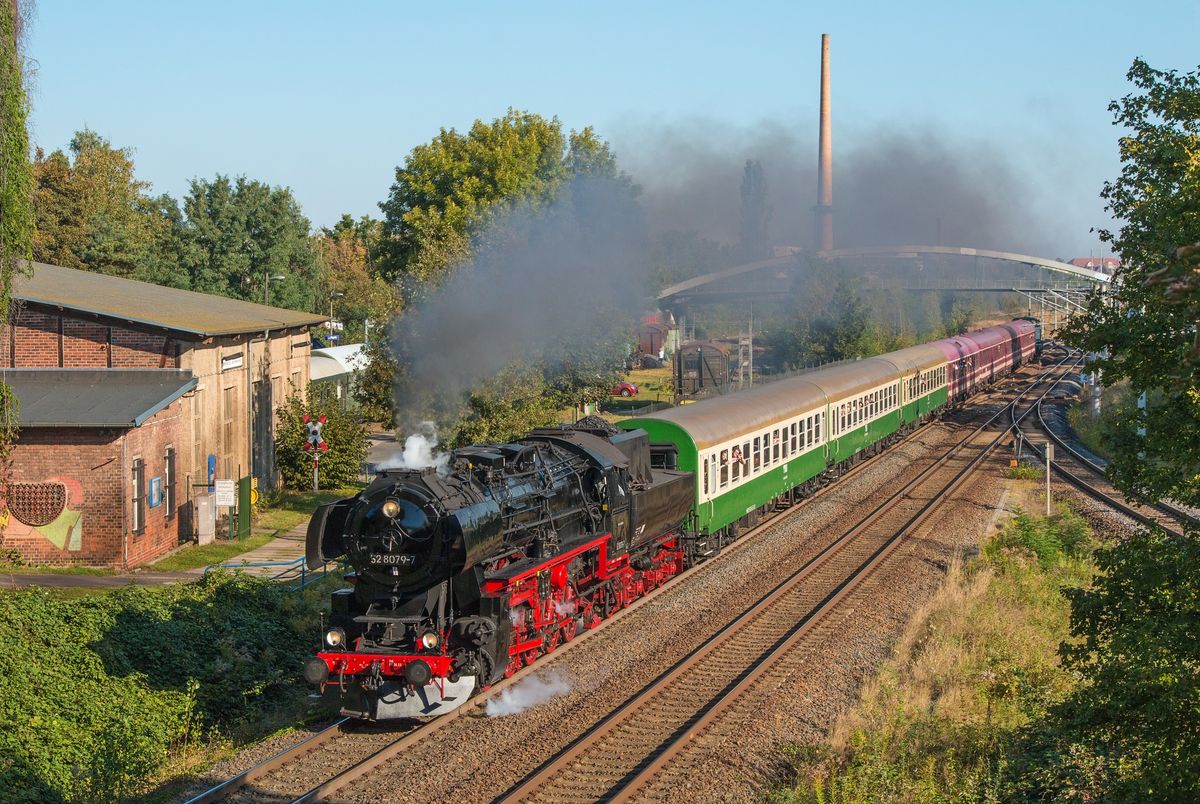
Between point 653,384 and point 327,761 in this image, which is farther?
point 653,384

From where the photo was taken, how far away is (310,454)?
35.2 m

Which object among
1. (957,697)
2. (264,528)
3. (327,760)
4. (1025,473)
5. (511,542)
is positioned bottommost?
(264,528)

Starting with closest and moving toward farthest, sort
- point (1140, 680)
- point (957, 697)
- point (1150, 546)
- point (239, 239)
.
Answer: point (1140, 680) → point (1150, 546) → point (957, 697) → point (239, 239)

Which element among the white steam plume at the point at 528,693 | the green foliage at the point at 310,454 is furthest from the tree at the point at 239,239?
the white steam plume at the point at 528,693

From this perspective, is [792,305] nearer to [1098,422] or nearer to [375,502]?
[1098,422]

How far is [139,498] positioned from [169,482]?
1904 millimetres

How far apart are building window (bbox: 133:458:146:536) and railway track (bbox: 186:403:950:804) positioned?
12846mm

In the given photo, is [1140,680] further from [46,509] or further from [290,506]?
[290,506]

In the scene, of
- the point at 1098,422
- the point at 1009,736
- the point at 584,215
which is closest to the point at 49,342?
the point at 584,215

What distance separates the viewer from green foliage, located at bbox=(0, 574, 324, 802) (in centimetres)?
1354

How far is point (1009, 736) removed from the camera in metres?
13.2

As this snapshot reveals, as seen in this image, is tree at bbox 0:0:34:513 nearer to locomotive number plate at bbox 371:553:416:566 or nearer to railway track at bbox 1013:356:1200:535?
locomotive number plate at bbox 371:553:416:566

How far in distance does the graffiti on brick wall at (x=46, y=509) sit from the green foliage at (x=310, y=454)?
11.0 metres

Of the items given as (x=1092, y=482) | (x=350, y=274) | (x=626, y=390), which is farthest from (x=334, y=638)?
(x=350, y=274)
